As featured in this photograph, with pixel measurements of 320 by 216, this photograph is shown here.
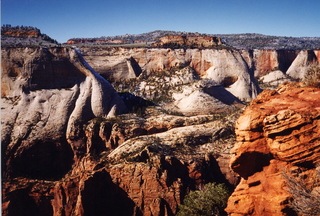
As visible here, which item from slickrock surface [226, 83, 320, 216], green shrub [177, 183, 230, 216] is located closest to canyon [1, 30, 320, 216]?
slickrock surface [226, 83, 320, 216]

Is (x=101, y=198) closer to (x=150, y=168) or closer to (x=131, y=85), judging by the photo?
(x=150, y=168)

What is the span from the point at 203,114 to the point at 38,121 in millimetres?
21145

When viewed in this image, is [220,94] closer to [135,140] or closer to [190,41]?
[135,140]

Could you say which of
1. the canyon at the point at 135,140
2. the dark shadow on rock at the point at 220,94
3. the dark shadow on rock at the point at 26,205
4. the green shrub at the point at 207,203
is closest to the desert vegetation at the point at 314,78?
the canyon at the point at 135,140

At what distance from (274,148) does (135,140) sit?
21.1 meters

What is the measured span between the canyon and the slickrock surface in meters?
0.05

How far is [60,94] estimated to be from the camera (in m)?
39.5

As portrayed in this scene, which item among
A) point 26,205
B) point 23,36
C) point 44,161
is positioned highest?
point 23,36

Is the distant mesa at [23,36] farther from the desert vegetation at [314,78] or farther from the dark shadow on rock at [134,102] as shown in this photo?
the desert vegetation at [314,78]

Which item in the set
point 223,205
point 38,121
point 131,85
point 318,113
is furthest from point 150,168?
point 131,85

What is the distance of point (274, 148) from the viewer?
15.6m

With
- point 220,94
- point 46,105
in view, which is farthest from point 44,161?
point 220,94

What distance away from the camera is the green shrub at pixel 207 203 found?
25281 mm

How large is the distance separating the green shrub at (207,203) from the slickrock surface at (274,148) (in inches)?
322
